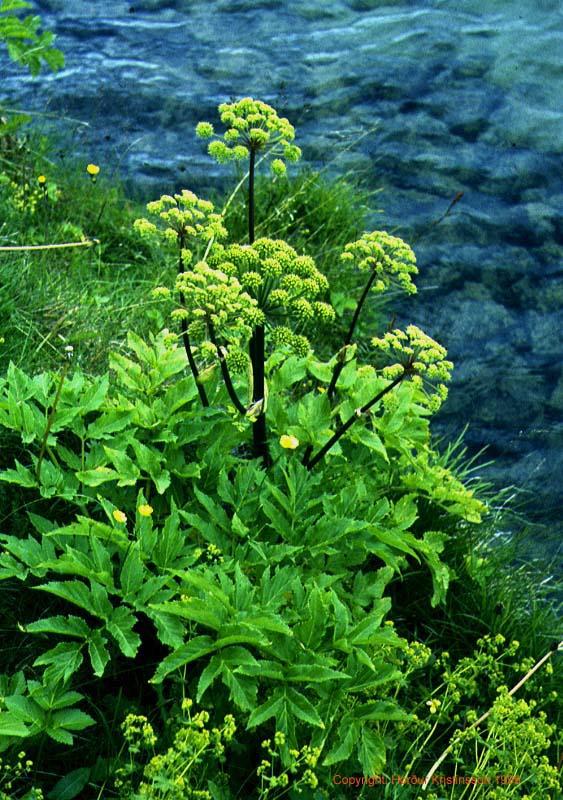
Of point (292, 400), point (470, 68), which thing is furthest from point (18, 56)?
point (470, 68)

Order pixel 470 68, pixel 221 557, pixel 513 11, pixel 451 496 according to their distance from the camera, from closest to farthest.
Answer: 1. pixel 221 557
2. pixel 451 496
3. pixel 470 68
4. pixel 513 11

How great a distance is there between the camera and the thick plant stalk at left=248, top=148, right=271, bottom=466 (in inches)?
125

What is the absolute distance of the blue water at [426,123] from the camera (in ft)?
17.8

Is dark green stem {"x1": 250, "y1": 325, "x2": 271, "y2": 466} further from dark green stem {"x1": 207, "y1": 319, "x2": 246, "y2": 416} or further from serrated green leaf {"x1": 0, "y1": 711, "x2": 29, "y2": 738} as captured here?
serrated green leaf {"x1": 0, "y1": 711, "x2": 29, "y2": 738}

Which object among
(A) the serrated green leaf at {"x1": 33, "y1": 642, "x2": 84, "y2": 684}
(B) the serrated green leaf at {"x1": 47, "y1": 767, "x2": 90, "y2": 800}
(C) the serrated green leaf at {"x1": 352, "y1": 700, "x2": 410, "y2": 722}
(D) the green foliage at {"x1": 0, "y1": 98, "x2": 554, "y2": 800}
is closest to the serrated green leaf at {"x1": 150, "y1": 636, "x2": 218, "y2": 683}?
(D) the green foliage at {"x1": 0, "y1": 98, "x2": 554, "y2": 800}

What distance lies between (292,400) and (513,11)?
5.25 metres

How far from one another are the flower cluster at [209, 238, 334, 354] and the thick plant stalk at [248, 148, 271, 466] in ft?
0.36

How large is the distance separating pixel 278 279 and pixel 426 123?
4327 mm

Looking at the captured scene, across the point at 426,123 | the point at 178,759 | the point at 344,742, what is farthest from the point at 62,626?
the point at 426,123

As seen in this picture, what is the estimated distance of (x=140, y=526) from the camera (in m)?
2.87

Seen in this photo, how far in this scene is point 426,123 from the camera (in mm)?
7000

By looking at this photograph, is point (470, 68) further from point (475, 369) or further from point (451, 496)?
point (451, 496)

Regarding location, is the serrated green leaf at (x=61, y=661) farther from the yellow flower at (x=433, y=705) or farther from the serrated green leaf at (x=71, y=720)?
the yellow flower at (x=433, y=705)

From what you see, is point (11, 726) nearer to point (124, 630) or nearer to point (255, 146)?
point (124, 630)
